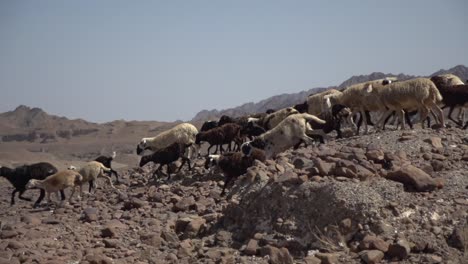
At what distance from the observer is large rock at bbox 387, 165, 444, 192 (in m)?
7.64

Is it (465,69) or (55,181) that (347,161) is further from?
(465,69)

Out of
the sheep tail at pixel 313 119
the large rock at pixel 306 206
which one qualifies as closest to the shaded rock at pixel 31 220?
the large rock at pixel 306 206

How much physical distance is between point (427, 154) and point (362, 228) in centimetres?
328

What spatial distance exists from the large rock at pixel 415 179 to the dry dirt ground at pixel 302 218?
0.02m

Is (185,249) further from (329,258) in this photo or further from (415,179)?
(415,179)

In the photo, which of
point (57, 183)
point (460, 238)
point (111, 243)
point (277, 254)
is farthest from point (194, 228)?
point (57, 183)

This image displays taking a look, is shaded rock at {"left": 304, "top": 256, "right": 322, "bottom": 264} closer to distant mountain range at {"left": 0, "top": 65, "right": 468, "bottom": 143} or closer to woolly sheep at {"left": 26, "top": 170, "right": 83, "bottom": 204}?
woolly sheep at {"left": 26, "top": 170, "right": 83, "bottom": 204}

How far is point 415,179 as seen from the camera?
25.4 ft

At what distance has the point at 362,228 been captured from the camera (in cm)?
684

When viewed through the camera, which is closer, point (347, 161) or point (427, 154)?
point (347, 161)

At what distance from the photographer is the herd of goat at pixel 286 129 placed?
12.7 metres

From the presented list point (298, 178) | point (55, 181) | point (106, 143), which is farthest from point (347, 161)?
point (106, 143)

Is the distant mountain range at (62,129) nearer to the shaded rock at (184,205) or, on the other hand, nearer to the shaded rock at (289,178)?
the shaded rock at (184,205)

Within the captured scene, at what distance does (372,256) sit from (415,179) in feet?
6.95
